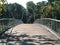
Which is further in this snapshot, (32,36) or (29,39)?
(32,36)

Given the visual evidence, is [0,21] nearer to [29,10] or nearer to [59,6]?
[59,6]

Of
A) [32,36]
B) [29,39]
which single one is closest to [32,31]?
[32,36]

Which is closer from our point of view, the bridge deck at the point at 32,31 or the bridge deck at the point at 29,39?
the bridge deck at the point at 29,39

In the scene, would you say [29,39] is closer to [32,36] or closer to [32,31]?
[32,36]

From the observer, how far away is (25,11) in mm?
131000

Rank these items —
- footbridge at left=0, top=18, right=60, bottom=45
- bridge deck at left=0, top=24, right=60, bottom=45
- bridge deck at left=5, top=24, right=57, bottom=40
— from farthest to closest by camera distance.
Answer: bridge deck at left=5, top=24, right=57, bottom=40 < footbridge at left=0, top=18, right=60, bottom=45 < bridge deck at left=0, top=24, right=60, bottom=45

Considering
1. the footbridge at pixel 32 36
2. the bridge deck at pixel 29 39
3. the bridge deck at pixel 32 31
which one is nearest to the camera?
the bridge deck at pixel 29 39

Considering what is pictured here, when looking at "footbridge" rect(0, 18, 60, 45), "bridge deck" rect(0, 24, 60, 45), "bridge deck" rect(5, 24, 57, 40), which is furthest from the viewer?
"bridge deck" rect(5, 24, 57, 40)

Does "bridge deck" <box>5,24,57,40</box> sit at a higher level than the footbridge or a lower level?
lower

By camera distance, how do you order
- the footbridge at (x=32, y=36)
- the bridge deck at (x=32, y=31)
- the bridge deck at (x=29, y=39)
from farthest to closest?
the bridge deck at (x=32, y=31), the footbridge at (x=32, y=36), the bridge deck at (x=29, y=39)

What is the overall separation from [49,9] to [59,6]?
7994 mm

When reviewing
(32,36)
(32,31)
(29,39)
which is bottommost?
(32,31)

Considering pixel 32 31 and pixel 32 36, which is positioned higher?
pixel 32 36

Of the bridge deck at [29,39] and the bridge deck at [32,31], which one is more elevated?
the bridge deck at [29,39]
